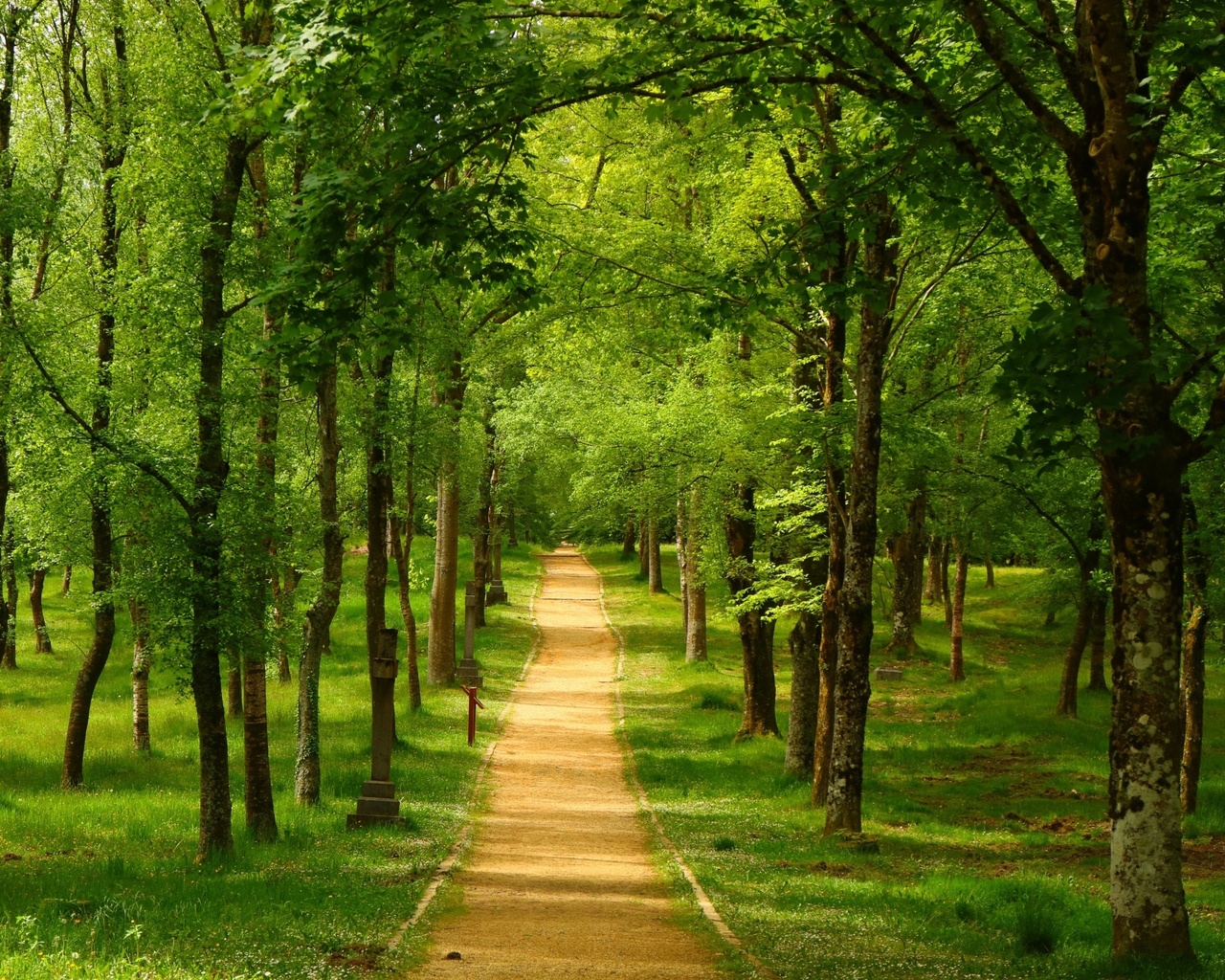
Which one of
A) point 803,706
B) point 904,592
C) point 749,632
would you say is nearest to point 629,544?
point 904,592

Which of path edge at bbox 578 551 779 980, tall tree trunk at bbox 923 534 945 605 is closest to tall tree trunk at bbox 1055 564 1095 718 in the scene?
path edge at bbox 578 551 779 980

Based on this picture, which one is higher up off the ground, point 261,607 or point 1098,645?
point 261,607

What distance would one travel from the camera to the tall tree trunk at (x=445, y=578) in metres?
29.1

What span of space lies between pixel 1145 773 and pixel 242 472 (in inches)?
389

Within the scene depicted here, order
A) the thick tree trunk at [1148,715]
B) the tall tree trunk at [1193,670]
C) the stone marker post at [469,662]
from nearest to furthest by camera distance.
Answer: the thick tree trunk at [1148,715] → the tall tree trunk at [1193,670] → the stone marker post at [469,662]

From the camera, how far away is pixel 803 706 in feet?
65.3

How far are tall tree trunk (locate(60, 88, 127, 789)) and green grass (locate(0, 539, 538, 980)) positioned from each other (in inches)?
27.0

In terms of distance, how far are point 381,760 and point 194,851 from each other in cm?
273

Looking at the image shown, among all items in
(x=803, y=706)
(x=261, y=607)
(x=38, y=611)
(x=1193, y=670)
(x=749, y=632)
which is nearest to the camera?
(x=261, y=607)

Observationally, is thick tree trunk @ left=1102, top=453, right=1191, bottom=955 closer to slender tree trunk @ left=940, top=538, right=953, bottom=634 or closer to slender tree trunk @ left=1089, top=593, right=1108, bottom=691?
slender tree trunk @ left=1089, top=593, right=1108, bottom=691

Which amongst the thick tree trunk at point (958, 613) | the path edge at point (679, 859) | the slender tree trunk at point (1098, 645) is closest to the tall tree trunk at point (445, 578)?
the path edge at point (679, 859)

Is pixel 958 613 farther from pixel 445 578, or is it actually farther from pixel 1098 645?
pixel 445 578

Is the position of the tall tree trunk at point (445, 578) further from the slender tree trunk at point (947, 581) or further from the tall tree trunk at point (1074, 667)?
the slender tree trunk at point (947, 581)

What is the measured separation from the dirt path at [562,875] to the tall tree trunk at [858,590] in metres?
2.65
